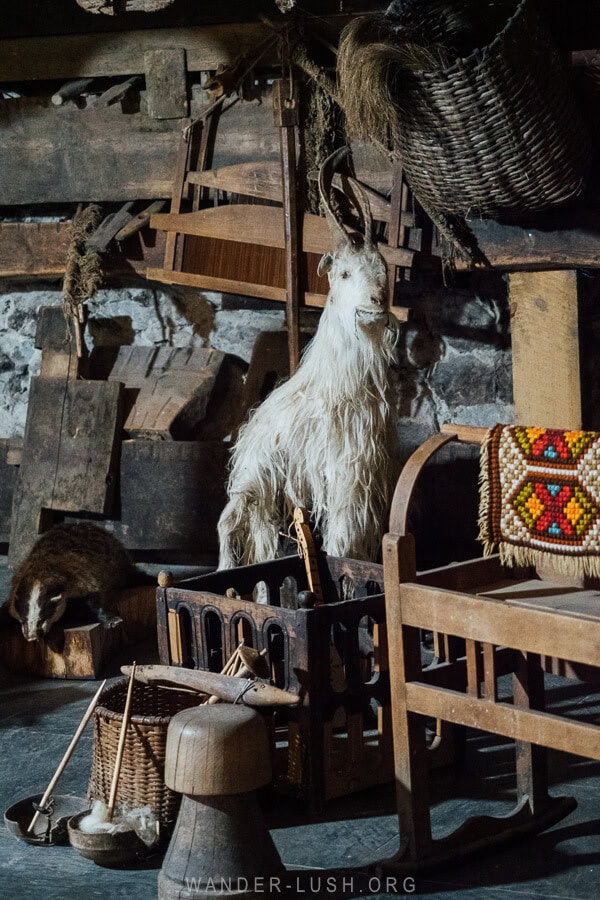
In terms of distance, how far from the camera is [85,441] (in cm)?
535

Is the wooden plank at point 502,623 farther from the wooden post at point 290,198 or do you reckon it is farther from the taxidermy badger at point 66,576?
the taxidermy badger at point 66,576

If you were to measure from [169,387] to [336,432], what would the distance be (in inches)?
59.0

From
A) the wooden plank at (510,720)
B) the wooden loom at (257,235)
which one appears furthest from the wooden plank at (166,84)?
the wooden plank at (510,720)

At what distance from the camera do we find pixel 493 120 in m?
3.63

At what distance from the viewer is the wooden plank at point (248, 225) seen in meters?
4.69

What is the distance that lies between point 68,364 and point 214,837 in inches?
129

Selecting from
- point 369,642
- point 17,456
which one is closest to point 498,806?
point 369,642

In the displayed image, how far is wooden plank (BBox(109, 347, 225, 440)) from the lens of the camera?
523 cm

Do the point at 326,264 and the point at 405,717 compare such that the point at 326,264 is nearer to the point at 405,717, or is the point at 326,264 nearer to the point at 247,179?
the point at 247,179

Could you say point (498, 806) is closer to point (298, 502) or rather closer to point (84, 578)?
point (298, 502)

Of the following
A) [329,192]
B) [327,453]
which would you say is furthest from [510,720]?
[329,192]

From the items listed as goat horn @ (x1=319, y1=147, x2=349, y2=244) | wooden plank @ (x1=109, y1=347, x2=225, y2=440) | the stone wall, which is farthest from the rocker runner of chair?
wooden plank @ (x1=109, y1=347, x2=225, y2=440)

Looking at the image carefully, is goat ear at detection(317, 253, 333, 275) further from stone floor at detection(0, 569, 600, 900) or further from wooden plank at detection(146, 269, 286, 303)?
stone floor at detection(0, 569, 600, 900)

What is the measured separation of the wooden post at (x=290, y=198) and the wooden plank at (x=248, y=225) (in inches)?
2.7
